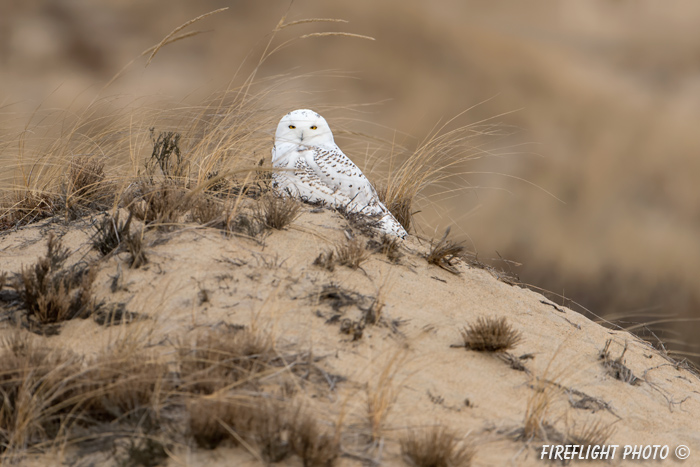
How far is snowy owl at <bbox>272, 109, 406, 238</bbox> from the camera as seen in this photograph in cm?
386

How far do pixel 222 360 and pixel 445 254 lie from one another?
5.62ft

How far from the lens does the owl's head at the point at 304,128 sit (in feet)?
13.0

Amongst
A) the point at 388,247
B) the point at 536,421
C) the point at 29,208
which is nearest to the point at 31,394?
the point at 536,421

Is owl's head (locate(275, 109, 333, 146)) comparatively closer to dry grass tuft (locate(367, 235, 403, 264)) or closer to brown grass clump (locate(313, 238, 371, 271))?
dry grass tuft (locate(367, 235, 403, 264))

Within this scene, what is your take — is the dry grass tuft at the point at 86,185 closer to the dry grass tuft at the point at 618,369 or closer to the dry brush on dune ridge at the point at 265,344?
the dry brush on dune ridge at the point at 265,344

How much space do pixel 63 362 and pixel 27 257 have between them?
4.24ft

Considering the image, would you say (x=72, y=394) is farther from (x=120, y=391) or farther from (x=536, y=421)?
(x=536, y=421)

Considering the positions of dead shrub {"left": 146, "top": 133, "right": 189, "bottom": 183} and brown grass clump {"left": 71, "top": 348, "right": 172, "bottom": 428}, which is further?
dead shrub {"left": 146, "top": 133, "right": 189, "bottom": 183}

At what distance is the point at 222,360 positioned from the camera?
2.24m

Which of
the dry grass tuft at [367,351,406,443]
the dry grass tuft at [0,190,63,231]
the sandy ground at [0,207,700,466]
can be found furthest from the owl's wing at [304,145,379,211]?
the dry grass tuft at [367,351,406,443]

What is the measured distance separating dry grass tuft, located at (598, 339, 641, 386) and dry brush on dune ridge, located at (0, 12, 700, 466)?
0.01 meters

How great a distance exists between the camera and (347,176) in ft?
12.8

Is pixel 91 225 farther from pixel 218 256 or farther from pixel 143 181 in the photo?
pixel 218 256

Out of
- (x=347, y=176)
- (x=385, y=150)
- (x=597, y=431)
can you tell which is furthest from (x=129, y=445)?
(x=385, y=150)
